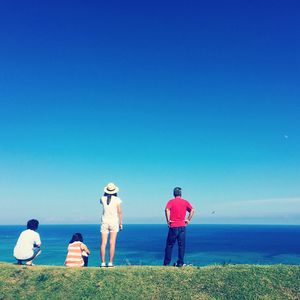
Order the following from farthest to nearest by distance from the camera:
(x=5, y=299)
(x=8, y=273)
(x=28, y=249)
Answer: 1. (x=28, y=249)
2. (x=8, y=273)
3. (x=5, y=299)

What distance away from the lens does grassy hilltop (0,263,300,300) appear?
884cm

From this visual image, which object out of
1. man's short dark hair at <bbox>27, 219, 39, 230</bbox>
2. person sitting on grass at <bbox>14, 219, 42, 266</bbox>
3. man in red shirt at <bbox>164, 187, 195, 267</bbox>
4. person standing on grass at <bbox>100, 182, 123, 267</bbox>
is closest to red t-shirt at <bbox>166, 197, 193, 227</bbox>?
man in red shirt at <bbox>164, 187, 195, 267</bbox>

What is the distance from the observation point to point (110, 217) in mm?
10969

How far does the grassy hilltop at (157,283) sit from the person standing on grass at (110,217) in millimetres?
963

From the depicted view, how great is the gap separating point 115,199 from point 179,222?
2447 millimetres

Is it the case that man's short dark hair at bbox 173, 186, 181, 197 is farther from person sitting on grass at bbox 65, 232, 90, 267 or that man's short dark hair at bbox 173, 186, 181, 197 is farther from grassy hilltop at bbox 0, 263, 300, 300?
person sitting on grass at bbox 65, 232, 90, 267

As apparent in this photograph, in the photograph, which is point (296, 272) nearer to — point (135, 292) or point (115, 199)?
point (135, 292)

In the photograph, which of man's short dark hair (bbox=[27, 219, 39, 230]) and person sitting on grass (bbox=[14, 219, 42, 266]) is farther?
man's short dark hair (bbox=[27, 219, 39, 230])

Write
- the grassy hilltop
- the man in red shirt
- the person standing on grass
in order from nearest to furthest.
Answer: the grassy hilltop < the person standing on grass < the man in red shirt

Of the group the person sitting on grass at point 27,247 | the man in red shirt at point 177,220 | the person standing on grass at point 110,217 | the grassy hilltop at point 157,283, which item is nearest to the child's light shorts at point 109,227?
the person standing on grass at point 110,217

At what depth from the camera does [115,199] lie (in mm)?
11133

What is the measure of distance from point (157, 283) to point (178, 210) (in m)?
2.72

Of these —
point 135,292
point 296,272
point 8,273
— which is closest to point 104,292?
point 135,292

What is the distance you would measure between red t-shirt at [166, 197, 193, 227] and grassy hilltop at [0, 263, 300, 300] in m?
1.64
